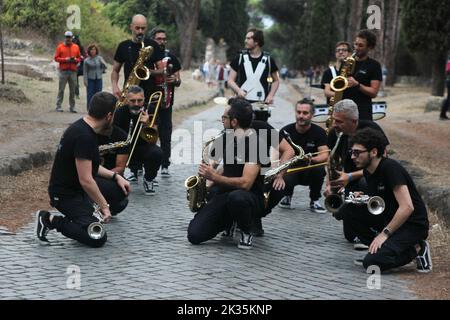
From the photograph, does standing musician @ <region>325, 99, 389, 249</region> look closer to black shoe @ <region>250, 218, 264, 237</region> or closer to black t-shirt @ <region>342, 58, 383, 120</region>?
black shoe @ <region>250, 218, 264, 237</region>

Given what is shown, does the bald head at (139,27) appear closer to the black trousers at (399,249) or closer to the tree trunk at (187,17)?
the black trousers at (399,249)

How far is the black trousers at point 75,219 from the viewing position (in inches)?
321

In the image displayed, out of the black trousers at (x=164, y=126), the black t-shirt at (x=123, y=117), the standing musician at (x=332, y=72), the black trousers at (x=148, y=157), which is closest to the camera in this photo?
the black t-shirt at (x=123, y=117)

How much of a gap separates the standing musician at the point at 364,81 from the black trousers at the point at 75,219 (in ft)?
12.9

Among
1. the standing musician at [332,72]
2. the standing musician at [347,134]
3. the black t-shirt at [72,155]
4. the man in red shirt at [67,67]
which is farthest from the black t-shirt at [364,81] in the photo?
the man in red shirt at [67,67]

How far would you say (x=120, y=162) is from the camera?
987 cm

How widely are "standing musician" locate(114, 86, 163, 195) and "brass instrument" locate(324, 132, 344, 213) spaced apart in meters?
2.63

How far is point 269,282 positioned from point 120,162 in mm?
3234

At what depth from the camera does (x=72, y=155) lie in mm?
8156

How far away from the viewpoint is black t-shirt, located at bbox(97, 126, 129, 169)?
9.84m

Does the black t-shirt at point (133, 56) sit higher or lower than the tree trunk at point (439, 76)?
A: higher

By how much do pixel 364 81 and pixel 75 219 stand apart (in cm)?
430
